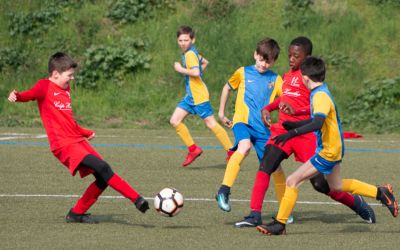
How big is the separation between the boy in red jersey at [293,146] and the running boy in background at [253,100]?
492 mm

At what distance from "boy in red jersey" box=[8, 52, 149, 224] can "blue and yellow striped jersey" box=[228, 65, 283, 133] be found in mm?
1698

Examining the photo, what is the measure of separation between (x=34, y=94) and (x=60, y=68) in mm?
369

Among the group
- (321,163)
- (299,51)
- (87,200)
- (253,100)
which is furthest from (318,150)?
(87,200)

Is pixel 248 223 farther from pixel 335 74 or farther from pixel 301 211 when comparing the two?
pixel 335 74

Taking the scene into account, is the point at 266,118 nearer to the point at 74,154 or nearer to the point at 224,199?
the point at 224,199

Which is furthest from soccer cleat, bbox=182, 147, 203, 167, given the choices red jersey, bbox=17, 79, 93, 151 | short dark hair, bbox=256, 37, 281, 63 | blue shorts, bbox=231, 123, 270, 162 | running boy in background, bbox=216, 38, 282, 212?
red jersey, bbox=17, 79, 93, 151

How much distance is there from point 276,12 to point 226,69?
2.71 meters

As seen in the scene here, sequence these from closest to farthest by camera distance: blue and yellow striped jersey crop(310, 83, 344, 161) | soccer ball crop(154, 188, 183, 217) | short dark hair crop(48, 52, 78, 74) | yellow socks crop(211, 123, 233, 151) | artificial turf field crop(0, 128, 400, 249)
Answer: artificial turf field crop(0, 128, 400, 249)
blue and yellow striped jersey crop(310, 83, 344, 161)
soccer ball crop(154, 188, 183, 217)
short dark hair crop(48, 52, 78, 74)
yellow socks crop(211, 123, 233, 151)

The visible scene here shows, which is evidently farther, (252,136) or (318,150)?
(252,136)

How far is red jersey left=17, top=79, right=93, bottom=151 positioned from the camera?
10047 mm

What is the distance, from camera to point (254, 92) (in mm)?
11078

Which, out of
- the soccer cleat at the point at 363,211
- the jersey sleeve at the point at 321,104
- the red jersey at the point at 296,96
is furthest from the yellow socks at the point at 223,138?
the jersey sleeve at the point at 321,104

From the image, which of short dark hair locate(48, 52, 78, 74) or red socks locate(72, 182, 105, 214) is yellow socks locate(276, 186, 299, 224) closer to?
red socks locate(72, 182, 105, 214)

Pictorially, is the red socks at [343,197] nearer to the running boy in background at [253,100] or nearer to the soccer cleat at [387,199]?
the soccer cleat at [387,199]
